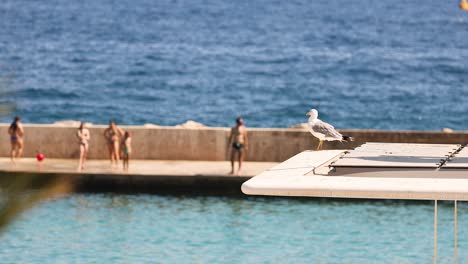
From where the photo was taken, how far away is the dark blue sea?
243ft

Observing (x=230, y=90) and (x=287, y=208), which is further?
(x=230, y=90)

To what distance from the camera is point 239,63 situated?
311 feet

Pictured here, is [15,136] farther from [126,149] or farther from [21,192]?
[21,192]

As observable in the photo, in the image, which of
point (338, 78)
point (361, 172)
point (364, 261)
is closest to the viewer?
point (361, 172)

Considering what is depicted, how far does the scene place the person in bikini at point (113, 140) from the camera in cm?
2694

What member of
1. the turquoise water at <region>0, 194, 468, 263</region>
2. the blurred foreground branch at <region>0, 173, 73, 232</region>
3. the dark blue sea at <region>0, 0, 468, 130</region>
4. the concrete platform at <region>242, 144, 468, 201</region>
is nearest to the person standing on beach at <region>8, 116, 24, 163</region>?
the turquoise water at <region>0, 194, 468, 263</region>

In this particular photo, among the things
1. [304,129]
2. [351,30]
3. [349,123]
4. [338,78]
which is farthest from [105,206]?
[351,30]

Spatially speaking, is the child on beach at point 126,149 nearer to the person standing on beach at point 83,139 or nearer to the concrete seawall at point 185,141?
the person standing on beach at point 83,139

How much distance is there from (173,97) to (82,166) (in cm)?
5493

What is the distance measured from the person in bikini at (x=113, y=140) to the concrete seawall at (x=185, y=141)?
0.69 metres

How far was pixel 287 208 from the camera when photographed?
25.1 meters

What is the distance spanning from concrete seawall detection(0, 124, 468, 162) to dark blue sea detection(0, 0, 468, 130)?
27.9m

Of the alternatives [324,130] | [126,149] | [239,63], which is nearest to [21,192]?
[324,130]

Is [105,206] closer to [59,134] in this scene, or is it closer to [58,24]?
[59,134]
